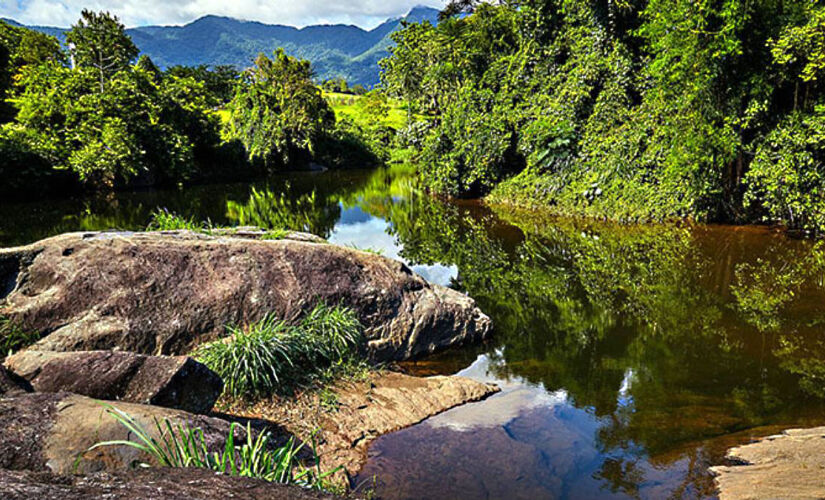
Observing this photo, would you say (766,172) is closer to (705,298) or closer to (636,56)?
(705,298)

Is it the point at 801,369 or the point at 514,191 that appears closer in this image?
the point at 801,369

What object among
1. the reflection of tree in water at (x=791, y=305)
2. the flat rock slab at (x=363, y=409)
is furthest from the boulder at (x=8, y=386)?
the reflection of tree in water at (x=791, y=305)

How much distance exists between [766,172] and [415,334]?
42.1ft

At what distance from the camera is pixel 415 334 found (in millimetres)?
8219

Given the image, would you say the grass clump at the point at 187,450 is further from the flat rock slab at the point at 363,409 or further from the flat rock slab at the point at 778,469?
the flat rock slab at the point at 778,469

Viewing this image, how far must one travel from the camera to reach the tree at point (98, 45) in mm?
30359

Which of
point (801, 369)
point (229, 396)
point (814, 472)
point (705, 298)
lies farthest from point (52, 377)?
point (705, 298)

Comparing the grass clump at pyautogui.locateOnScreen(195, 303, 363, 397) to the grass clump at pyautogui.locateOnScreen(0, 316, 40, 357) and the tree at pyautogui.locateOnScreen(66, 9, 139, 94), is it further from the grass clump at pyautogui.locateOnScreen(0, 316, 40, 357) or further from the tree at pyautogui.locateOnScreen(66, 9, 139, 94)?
the tree at pyautogui.locateOnScreen(66, 9, 139, 94)

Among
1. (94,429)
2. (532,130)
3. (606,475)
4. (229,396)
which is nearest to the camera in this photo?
(94,429)

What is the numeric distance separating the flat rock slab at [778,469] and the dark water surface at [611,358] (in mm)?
193

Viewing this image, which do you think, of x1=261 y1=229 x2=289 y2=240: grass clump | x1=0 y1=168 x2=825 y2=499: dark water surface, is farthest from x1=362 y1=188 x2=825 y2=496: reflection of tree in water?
x1=261 y1=229 x2=289 y2=240: grass clump

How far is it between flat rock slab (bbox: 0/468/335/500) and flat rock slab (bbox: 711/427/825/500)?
408 cm

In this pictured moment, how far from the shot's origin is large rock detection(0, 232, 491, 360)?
20.6 ft

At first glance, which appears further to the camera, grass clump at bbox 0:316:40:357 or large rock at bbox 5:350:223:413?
grass clump at bbox 0:316:40:357
